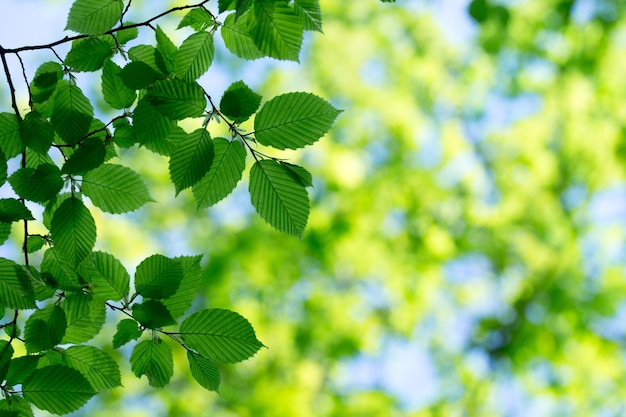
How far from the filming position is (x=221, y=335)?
86 centimetres

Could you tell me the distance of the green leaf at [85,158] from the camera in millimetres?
829

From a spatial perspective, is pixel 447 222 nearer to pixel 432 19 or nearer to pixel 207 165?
pixel 432 19

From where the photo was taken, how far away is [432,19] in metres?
7.26

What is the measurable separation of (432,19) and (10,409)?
23.5 ft

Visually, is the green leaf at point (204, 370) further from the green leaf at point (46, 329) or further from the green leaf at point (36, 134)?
the green leaf at point (36, 134)

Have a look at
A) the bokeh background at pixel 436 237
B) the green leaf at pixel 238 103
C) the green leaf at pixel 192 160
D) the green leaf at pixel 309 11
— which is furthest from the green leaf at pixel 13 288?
the bokeh background at pixel 436 237

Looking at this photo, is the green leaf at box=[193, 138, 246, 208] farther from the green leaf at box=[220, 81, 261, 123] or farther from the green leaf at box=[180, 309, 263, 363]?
the green leaf at box=[180, 309, 263, 363]

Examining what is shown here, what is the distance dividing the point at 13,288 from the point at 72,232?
0.11 metres

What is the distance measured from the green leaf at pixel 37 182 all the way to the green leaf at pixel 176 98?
18 cm

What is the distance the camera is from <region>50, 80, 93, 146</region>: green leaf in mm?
873

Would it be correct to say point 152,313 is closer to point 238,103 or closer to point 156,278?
point 156,278

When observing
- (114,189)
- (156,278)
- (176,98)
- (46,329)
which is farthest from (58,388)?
(176,98)

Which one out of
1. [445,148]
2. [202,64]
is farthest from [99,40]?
[445,148]

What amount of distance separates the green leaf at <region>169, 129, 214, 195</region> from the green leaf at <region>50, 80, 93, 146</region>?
0.55ft
